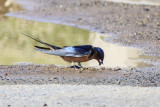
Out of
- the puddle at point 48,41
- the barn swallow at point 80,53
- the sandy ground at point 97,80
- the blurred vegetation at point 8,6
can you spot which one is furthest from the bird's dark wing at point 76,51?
the blurred vegetation at point 8,6

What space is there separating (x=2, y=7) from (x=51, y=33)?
23.8 feet

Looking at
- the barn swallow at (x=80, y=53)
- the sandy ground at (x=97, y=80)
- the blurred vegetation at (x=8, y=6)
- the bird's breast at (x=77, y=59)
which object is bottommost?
the sandy ground at (x=97, y=80)

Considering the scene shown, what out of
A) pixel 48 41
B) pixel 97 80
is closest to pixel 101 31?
pixel 48 41

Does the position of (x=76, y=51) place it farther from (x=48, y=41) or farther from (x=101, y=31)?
(x=101, y=31)

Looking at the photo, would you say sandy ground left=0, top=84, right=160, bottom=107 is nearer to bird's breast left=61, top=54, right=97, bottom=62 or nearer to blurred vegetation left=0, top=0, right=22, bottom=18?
bird's breast left=61, top=54, right=97, bottom=62

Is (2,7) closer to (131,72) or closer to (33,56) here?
(33,56)

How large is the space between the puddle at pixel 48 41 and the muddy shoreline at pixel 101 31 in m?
0.49

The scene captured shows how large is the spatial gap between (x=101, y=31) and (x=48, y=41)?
2.65 meters

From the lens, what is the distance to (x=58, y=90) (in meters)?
7.85

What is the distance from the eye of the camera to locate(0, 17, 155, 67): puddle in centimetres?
1137

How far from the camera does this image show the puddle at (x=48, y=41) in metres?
11.4

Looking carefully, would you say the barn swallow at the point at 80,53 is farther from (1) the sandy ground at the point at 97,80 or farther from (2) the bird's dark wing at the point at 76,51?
(1) the sandy ground at the point at 97,80

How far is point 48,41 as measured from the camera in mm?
13789

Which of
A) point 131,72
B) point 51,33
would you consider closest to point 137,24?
point 51,33
